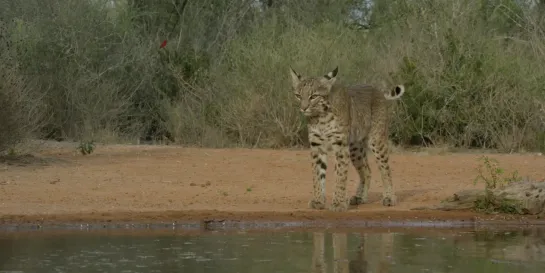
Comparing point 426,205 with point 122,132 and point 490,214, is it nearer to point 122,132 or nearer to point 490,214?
point 490,214

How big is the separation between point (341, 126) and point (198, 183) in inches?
146

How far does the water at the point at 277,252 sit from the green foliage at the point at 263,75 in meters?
8.36

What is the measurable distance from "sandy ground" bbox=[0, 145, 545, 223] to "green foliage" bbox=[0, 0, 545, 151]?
1.38 meters

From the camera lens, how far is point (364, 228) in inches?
516

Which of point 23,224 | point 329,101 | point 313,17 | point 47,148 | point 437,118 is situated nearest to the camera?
point 23,224

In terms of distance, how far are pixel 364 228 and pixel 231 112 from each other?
996 cm

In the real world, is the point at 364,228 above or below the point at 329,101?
below

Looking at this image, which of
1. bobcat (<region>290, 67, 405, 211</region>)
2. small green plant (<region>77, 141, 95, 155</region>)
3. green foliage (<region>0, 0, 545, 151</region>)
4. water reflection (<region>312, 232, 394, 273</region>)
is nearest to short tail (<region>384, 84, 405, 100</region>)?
bobcat (<region>290, 67, 405, 211</region>)

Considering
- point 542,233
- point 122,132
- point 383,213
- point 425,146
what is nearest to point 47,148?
point 122,132

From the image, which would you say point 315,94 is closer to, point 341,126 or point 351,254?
point 341,126

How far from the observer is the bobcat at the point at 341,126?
45.2 ft

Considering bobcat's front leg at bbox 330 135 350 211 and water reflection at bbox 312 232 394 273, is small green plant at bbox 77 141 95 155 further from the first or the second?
water reflection at bbox 312 232 394 273

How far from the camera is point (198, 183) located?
55.5 feet

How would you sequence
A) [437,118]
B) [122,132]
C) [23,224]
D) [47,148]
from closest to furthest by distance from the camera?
[23,224] → [47,148] → [437,118] → [122,132]
